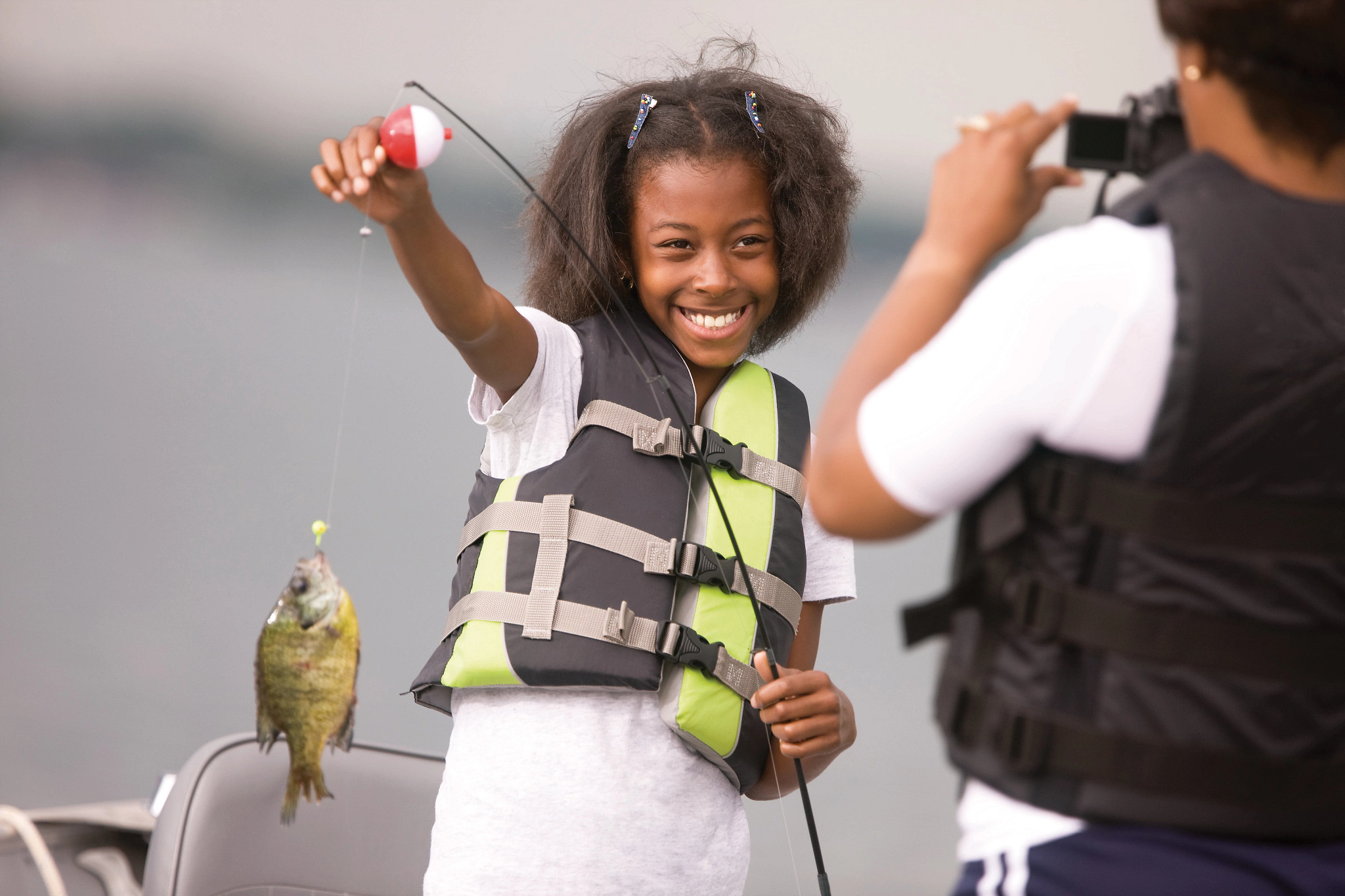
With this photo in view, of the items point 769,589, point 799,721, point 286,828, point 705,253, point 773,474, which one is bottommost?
point 286,828

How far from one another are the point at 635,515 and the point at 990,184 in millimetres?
773

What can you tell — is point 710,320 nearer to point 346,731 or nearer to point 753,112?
point 753,112

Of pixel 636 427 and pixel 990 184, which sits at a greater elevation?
pixel 990 184

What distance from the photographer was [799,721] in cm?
140

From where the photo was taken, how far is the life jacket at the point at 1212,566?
2.18 feet

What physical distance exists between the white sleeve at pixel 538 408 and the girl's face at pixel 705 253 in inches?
5.6

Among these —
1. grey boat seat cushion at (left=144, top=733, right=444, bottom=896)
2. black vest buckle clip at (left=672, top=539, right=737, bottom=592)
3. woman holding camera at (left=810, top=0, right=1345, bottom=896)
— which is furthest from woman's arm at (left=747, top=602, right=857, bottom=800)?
grey boat seat cushion at (left=144, top=733, right=444, bottom=896)

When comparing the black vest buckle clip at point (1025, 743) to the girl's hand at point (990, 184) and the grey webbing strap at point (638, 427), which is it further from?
the grey webbing strap at point (638, 427)

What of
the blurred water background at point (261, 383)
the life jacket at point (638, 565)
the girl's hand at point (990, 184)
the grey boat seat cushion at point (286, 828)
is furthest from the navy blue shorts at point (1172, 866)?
the blurred water background at point (261, 383)

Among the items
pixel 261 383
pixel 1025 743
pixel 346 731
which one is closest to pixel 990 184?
pixel 1025 743

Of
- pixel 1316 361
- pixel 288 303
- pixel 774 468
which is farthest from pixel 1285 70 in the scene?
pixel 288 303

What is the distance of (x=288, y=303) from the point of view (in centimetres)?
434

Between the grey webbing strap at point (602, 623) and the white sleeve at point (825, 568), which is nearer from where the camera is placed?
the grey webbing strap at point (602, 623)

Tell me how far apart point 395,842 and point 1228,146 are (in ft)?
6.67
